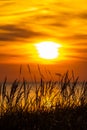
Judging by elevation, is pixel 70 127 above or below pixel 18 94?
below

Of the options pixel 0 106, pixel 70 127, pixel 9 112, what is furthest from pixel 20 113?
pixel 70 127

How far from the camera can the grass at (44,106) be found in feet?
20.2

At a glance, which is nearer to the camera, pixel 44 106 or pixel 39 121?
pixel 39 121

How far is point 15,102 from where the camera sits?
23.6 ft

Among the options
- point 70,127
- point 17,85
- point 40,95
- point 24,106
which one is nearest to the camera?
point 70,127

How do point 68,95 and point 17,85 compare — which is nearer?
point 17,85

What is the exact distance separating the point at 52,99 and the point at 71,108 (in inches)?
19.3

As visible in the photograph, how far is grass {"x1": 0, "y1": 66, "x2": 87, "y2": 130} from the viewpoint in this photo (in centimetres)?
616

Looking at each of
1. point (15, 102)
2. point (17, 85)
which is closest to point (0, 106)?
point (15, 102)

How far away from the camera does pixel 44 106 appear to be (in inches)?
300

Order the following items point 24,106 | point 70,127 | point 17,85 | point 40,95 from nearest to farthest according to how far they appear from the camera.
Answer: point 70,127, point 17,85, point 24,106, point 40,95

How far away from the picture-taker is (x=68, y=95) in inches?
315

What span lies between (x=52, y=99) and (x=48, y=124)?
1667 millimetres

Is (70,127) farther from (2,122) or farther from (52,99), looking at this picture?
(52,99)
